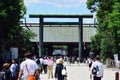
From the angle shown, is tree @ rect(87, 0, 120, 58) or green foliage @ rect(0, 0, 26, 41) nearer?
green foliage @ rect(0, 0, 26, 41)

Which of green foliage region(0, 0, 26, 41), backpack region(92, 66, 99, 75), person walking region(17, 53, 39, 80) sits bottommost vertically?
backpack region(92, 66, 99, 75)

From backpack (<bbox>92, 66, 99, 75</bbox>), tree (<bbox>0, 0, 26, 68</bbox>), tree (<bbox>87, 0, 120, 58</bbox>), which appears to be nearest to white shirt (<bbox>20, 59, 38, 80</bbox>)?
backpack (<bbox>92, 66, 99, 75</bbox>)

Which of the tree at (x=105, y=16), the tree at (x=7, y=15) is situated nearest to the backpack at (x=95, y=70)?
the tree at (x=7, y=15)

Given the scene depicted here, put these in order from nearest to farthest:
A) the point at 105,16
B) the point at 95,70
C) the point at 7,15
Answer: the point at 95,70 → the point at 7,15 → the point at 105,16

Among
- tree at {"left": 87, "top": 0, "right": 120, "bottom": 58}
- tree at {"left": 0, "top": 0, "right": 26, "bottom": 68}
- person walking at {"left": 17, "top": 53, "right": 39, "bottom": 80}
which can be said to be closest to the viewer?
person walking at {"left": 17, "top": 53, "right": 39, "bottom": 80}

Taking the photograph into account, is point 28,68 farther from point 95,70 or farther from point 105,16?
point 105,16

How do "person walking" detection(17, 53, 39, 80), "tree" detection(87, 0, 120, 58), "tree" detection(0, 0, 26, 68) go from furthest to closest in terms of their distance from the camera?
"tree" detection(87, 0, 120, 58), "tree" detection(0, 0, 26, 68), "person walking" detection(17, 53, 39, 80)

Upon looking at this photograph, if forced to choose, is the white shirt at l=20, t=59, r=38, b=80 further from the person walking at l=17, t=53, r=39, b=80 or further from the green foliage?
the green foliage

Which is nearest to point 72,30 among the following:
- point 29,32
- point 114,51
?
point 29,32

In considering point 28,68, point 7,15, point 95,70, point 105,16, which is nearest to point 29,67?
point 28,68

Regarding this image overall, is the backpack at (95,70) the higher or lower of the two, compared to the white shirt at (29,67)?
lower

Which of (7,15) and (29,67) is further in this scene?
(7,15)

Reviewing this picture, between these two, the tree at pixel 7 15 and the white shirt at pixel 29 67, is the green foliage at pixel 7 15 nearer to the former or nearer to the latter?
the tree at pixel 7 15

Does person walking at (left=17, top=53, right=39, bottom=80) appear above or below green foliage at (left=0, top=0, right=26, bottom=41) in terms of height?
below
